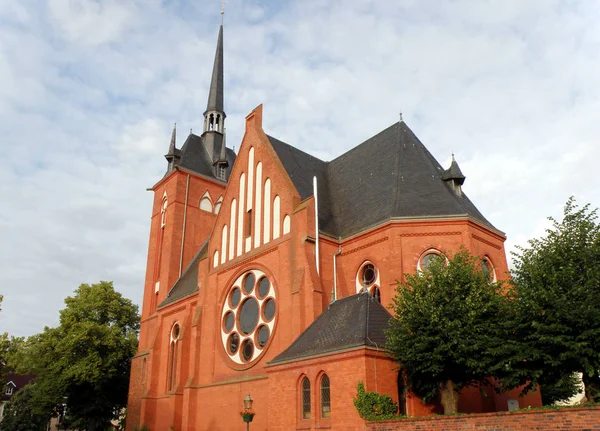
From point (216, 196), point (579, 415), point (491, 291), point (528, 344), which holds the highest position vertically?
point (216, 196)

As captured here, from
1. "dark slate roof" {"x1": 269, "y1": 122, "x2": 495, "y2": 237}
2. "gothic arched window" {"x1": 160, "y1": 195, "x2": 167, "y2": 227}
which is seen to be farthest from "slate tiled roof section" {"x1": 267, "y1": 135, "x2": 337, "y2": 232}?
"gothic arched window" {"x1": 160, "y1": 195, "x2": 167, "y2": 227}

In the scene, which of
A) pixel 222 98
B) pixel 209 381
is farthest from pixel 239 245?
pixel 222 98

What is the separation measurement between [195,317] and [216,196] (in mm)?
15806

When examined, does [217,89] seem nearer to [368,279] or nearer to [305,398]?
[368,279]

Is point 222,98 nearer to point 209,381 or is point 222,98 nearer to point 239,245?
point 239,245

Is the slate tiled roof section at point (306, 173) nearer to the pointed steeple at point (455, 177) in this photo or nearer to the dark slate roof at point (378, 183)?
the dark slate roof at point (378, 183)

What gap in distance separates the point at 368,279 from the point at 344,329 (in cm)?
557

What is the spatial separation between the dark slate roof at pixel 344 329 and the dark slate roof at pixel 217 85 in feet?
104

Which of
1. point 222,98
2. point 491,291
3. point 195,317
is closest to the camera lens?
point 491,291

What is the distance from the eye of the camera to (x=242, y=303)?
28922 millimetres

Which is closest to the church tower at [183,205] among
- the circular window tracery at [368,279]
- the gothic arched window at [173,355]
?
the gothic arched window at [173,355]

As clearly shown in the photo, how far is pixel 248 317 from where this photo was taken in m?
28.2

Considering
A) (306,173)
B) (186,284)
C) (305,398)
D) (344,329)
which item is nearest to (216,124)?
(186,284)

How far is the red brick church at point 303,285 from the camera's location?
1969 centimetres
